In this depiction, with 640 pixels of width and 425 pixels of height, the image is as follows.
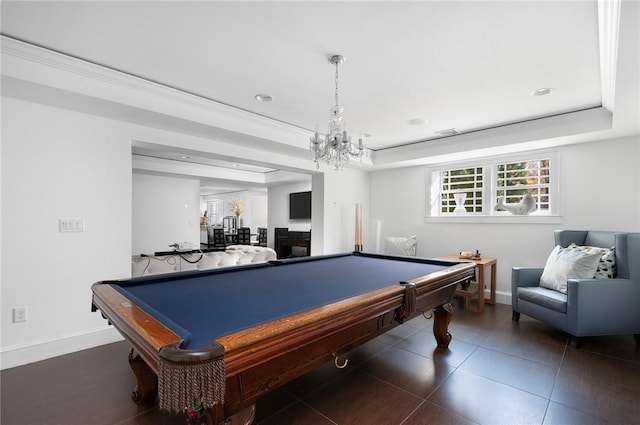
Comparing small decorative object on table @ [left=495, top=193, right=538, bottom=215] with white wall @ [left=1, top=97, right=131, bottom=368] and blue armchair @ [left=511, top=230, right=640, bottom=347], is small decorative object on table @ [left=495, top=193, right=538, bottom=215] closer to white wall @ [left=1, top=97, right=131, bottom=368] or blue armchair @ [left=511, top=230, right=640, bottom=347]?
blue armchair @ [left=511, top=230, right=640, bottom=347]

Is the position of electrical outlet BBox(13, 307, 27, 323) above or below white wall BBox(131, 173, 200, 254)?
below

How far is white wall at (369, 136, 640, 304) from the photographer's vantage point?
3.53m

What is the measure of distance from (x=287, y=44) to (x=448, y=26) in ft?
3.66

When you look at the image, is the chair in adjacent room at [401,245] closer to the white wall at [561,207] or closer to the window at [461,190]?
the white wall at [561,207]

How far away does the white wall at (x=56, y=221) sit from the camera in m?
2.47

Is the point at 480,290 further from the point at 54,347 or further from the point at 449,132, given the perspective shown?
the point at 54,347

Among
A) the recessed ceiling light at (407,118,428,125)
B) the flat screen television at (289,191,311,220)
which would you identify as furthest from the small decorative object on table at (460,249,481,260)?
the flat screen television at (289,191,311,220)

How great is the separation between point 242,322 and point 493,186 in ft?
15.3

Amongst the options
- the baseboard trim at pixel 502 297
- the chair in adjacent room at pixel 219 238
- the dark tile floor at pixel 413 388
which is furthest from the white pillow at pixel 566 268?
the chair in adjacent room at pixel 219 238

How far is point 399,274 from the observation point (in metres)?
2.29

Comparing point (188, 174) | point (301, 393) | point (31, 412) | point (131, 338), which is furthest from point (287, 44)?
point (188, 174)

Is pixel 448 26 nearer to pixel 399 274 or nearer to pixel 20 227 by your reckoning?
pixel 399 274

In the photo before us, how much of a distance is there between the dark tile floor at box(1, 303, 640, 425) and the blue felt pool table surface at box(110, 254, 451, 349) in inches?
30.8

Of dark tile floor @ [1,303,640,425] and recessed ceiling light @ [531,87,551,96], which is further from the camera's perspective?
recessed ceiling light @ [531,87,551,96]
